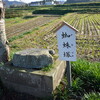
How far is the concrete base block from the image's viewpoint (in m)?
3.07

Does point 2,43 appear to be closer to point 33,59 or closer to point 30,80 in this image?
point 33,59

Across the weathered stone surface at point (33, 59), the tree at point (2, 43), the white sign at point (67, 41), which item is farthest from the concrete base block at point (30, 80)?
the white sign at point (67, 41)

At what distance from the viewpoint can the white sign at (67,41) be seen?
113 inches

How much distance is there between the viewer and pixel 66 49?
2.98 meters

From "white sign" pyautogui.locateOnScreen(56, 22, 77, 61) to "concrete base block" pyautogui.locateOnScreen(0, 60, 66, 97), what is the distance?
49 centimetres

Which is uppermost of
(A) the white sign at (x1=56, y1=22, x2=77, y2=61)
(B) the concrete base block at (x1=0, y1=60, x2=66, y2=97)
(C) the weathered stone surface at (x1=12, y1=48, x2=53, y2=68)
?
(A) the white sign at (x1=56, y1=22, x2=77, y2=61)

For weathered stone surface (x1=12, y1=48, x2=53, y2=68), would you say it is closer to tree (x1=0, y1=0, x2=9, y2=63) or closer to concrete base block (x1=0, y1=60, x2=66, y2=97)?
concrete base block (x1=0, y1=60, x2=66, y2=97)

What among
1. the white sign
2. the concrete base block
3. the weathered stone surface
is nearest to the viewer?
the white sign

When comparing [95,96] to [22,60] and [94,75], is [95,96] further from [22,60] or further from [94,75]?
[22,60]

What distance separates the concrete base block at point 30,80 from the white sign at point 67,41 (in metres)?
0.49

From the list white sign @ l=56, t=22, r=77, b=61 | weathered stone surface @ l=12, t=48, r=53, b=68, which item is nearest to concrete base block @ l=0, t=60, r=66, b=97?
weathered stone surface @ l=12, t=48, r=53, b=68

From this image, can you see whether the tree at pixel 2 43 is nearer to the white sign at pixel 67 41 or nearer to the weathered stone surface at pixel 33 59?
the weathered stone surface at pixel 33 59

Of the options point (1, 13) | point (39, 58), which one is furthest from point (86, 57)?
point (1, 13)

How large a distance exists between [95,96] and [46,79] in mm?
1010
